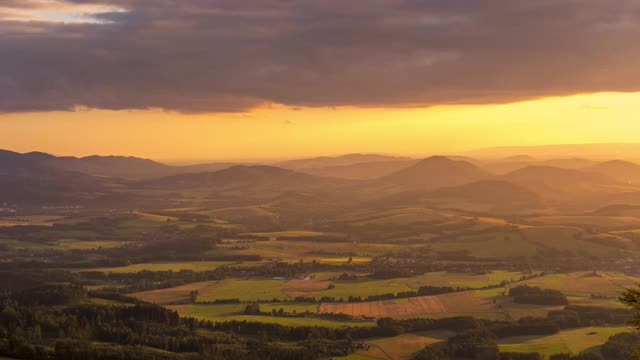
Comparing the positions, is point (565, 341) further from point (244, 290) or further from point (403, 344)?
point (244, 290)

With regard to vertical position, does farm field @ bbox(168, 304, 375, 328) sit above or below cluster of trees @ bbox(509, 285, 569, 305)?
below

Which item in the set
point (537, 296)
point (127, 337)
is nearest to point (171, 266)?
point (127, 337)

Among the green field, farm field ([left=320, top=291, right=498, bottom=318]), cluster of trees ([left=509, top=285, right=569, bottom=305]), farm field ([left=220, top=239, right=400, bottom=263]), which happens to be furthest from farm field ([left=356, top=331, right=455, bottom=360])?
farm field ([left=220, top=239, right=400, bottom=263])

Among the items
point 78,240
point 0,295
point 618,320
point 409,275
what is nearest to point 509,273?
point 409,275

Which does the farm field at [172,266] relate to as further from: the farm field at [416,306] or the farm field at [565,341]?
the farm field at [565,341]

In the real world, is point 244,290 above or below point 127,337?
above

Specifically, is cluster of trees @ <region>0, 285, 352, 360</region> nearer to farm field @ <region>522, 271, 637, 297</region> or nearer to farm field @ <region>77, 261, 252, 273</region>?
farm field @ <region>77, 261, 252, 273</region>

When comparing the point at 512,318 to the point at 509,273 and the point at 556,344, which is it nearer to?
the point at 556,344
